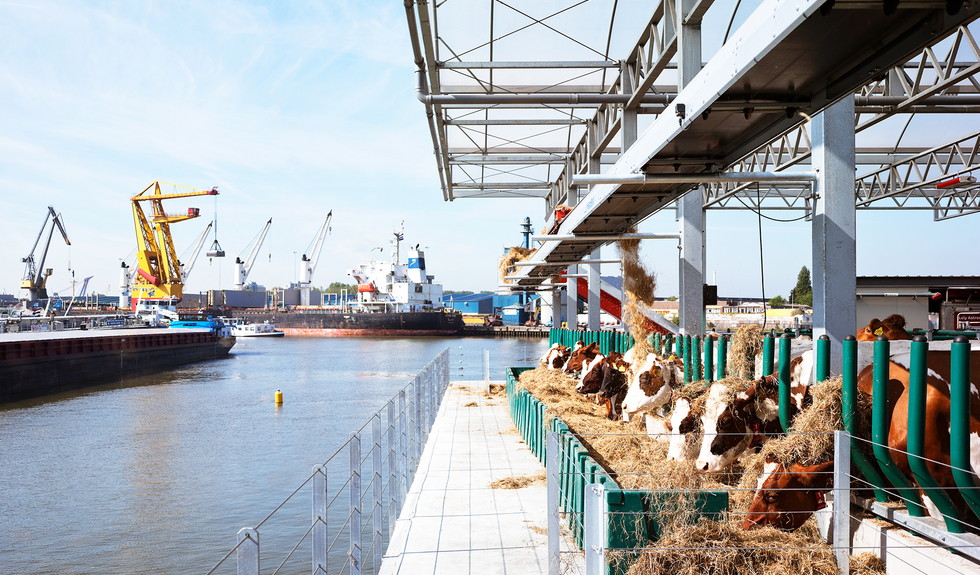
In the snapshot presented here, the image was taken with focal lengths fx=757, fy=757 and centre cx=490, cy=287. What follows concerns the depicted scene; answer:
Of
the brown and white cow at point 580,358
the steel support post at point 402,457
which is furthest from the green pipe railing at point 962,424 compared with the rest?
the brown and white cow at point 580,358

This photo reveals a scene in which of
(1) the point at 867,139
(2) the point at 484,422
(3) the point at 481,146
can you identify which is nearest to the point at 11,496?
(2) the point at 484,422

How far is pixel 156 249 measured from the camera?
7075 cm

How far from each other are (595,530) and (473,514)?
3.78 m

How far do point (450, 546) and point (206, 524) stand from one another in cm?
647

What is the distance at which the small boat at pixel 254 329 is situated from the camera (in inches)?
3442

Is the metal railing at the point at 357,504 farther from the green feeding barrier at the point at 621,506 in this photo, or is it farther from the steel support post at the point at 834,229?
the steel support post at the point at 834,229

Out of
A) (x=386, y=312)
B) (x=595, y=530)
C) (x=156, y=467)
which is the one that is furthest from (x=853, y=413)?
(x=386, y=312)

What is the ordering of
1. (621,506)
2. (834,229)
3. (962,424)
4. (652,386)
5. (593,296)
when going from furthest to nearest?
(593,296), (652,386), (834,229), (621,506), (962,424)

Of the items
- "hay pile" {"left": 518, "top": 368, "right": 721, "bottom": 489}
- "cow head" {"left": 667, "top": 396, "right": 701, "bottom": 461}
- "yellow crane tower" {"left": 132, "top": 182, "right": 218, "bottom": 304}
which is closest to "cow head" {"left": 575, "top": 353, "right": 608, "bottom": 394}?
"hay pile" {"left": 518, "top": 368, "right": 721, "bottom": 489}

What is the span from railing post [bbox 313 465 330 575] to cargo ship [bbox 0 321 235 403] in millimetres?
29297

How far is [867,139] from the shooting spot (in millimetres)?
14672

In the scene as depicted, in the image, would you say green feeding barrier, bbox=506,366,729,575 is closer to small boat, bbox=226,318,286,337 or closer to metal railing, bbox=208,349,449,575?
metal railing, bbox=208,349,449,575

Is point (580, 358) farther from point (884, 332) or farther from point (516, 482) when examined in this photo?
point (884, 332)

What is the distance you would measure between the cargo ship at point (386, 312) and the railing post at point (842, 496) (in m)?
84.9
